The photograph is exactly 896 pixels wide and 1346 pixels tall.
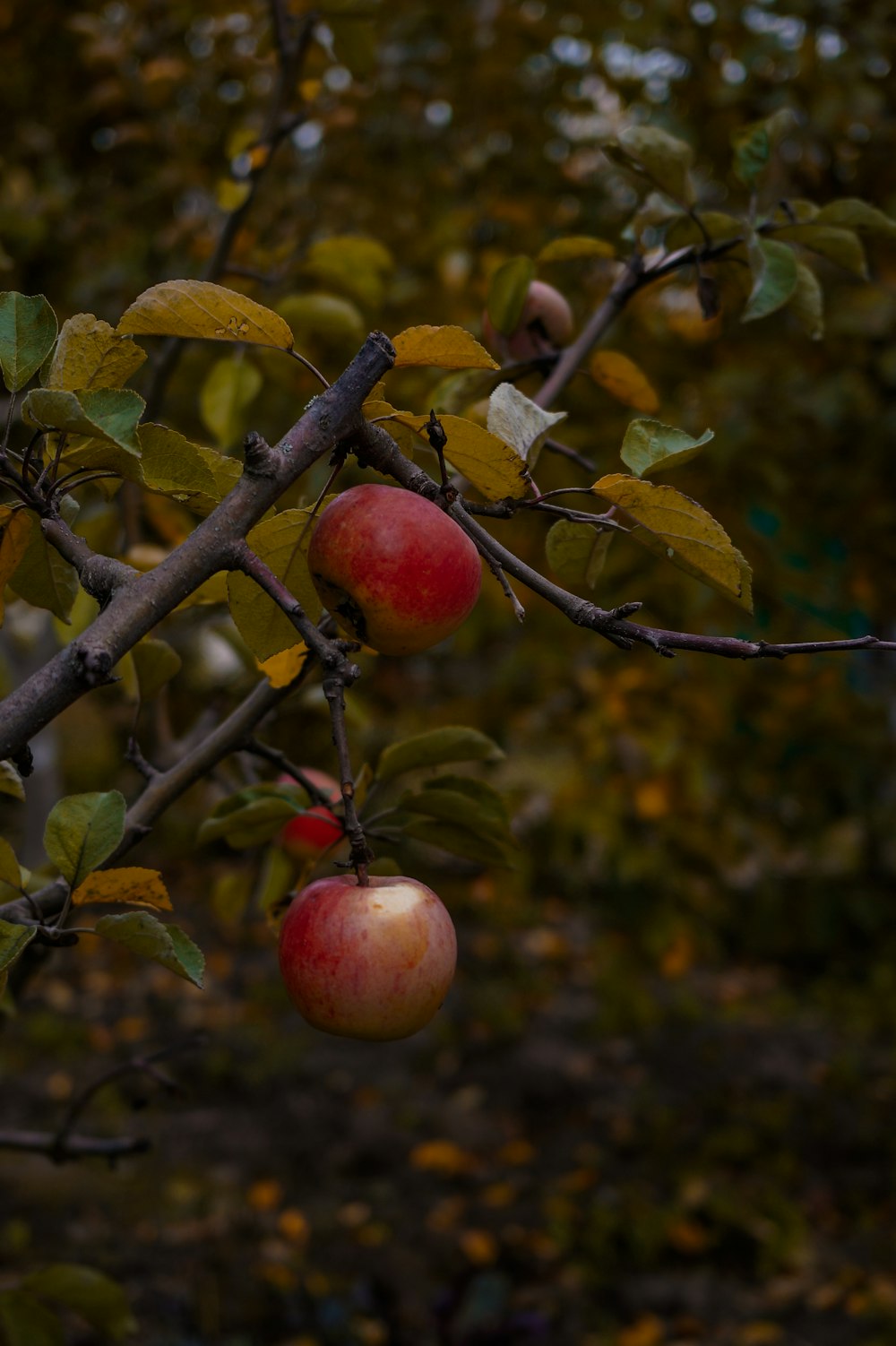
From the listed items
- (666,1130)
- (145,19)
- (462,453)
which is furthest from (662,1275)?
(145,19)

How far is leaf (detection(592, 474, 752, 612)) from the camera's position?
A: 657 mm

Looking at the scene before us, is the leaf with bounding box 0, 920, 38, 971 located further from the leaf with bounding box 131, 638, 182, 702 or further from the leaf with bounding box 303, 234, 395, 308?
the leaf with bounding box 303, 234, 395, 308

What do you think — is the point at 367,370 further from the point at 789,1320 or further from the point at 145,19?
the point at 145,19

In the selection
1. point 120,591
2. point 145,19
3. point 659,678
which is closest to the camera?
point 120,591

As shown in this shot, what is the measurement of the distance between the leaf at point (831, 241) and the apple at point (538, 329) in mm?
233

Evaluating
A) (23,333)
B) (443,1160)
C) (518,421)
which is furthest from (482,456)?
(443,1160)

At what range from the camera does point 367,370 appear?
1.94 feet

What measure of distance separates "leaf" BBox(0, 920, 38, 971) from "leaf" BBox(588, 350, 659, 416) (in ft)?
2.58

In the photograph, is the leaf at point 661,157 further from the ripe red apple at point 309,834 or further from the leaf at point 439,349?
the ripe red apple at point 309,834

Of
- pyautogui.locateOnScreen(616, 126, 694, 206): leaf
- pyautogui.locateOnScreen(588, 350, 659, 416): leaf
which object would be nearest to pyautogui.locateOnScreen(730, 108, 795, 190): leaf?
pyautogui.locateOnScreen(616, 126, 694, 206): leaf

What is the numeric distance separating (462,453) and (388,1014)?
0.34 meters

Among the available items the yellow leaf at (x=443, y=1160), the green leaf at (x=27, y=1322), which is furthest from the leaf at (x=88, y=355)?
the yellow leaf at (x=443, y=1160)

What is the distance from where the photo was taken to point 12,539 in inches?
26.4

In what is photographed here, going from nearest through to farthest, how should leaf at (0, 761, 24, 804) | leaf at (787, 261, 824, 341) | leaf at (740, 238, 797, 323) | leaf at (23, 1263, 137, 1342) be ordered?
leaf at (0, 761, 24, 804) → leaf at (740, 238, 797, 323) → leaf at (787, 261, 824, 341) → leaf at (23, 1263, 137, 1342)
